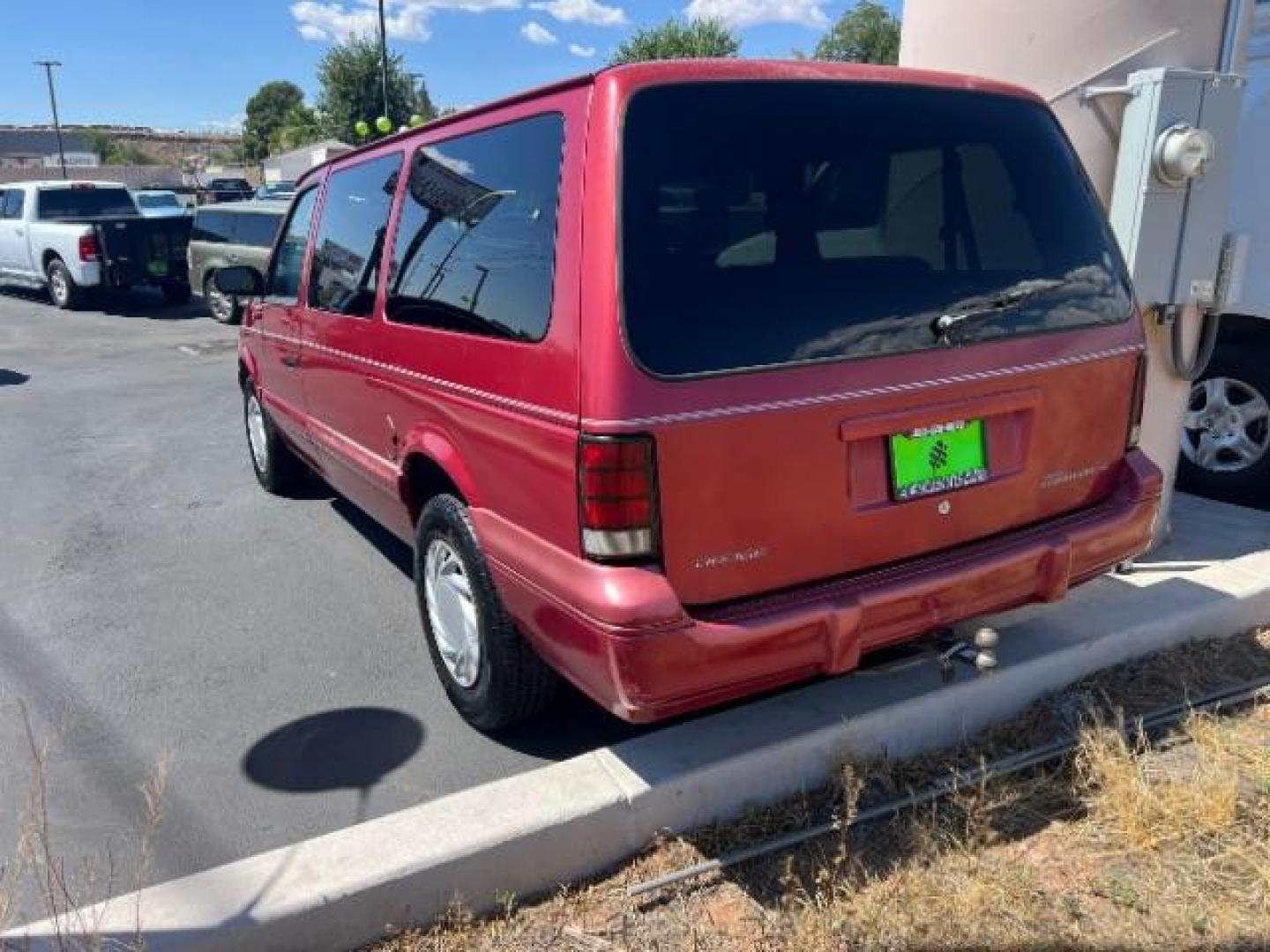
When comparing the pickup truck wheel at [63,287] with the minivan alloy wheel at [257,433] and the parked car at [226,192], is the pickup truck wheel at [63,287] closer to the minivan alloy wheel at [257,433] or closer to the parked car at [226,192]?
the minivan alloy wheel at [257,433]

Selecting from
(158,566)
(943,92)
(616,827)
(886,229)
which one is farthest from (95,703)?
(943,92)

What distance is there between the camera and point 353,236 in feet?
13.4

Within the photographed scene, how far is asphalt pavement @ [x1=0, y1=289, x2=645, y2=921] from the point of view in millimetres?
2918

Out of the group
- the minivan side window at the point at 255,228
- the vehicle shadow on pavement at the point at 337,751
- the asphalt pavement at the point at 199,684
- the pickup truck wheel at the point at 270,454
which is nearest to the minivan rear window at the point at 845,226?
the asphalt pavement at the point at 199,684

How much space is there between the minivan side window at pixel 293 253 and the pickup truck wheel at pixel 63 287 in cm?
1249

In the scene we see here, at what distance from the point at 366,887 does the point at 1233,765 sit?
8.30 feet

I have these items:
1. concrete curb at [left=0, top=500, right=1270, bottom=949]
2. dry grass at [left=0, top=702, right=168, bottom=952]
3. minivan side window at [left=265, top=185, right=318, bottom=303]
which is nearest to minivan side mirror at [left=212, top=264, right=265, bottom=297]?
minivan side window at [left=265, top=185, right=318, bottom=303]

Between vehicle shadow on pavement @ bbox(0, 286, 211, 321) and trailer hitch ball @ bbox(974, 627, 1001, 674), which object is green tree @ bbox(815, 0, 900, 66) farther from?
trailer hitch ball @ bbox(974, 627, 1001, 674)

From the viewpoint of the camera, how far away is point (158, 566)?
197 inches

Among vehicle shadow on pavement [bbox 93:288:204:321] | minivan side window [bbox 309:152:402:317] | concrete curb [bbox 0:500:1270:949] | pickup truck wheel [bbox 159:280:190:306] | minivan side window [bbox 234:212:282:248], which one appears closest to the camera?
concrete curb [bbox 0:500:1270:949]

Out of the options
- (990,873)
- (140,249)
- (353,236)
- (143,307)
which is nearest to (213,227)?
(140,249)

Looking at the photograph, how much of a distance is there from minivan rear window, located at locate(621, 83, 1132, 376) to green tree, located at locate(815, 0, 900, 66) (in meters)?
57.9

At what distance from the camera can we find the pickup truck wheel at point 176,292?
16141 mm

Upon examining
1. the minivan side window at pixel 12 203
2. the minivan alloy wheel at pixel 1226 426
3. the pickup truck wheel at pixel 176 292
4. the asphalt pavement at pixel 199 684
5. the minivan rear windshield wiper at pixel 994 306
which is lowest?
the asphalt pavement at pixel 199 684
